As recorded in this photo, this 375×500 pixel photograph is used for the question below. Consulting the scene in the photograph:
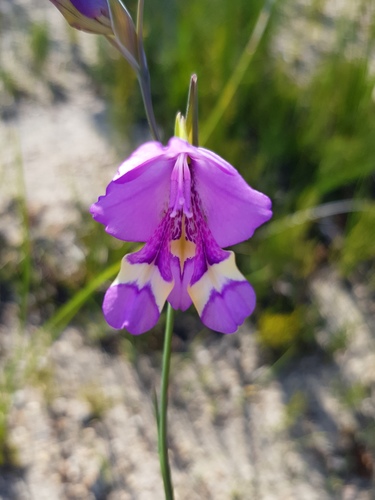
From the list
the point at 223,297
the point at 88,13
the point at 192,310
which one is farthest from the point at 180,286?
the point at 192,310

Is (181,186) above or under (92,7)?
under

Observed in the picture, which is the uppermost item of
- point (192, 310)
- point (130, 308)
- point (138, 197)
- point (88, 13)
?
point (88, 13)

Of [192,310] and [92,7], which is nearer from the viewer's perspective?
[92,7]

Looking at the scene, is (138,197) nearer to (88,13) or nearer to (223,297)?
(223,297)

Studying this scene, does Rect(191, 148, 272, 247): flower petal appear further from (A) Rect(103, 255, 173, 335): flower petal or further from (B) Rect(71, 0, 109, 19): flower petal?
(B) Rect(71, 0, 109, 19): flower petal

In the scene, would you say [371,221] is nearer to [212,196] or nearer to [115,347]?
[115,347]

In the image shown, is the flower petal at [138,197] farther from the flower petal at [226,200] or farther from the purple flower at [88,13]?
the purple flower at [88,13]
